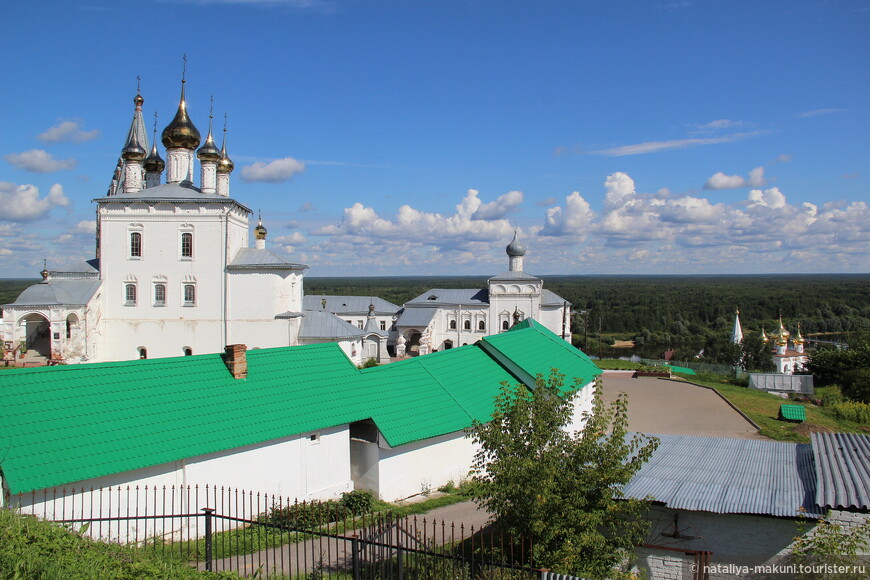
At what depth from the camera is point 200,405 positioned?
1052 cm

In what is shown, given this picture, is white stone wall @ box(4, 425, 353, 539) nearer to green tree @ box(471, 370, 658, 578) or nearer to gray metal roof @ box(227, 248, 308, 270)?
green tree @ box(471, 370, 658, 578)

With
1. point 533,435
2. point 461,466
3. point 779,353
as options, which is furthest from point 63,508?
point 779,353

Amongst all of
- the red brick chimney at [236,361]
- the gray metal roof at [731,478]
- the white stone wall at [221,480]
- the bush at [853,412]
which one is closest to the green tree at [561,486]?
the gray metal roof at [731,478]

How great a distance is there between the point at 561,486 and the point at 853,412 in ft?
66.8

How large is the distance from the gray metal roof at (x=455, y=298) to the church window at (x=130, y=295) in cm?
1941

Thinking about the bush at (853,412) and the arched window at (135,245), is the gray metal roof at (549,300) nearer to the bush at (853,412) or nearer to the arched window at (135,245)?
the bush at (853,412)

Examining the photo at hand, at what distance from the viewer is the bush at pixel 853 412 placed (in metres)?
21.2

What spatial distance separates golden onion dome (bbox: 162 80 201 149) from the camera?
27141 mm

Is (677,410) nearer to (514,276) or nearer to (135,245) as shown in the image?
(514,276)

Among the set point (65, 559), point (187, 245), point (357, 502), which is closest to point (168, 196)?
point (187, 245)

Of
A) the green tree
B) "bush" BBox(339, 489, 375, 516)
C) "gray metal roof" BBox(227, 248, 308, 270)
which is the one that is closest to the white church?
"gray metal roof" BBox(227, 248, 308, 270)

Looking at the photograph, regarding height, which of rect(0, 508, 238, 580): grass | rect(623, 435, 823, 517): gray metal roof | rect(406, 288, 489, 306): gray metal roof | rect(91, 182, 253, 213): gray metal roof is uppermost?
rect(91, 182, 253, 213): gray metal roof

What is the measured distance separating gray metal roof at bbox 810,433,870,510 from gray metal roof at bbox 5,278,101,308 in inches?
1037

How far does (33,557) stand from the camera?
5.37 metres
